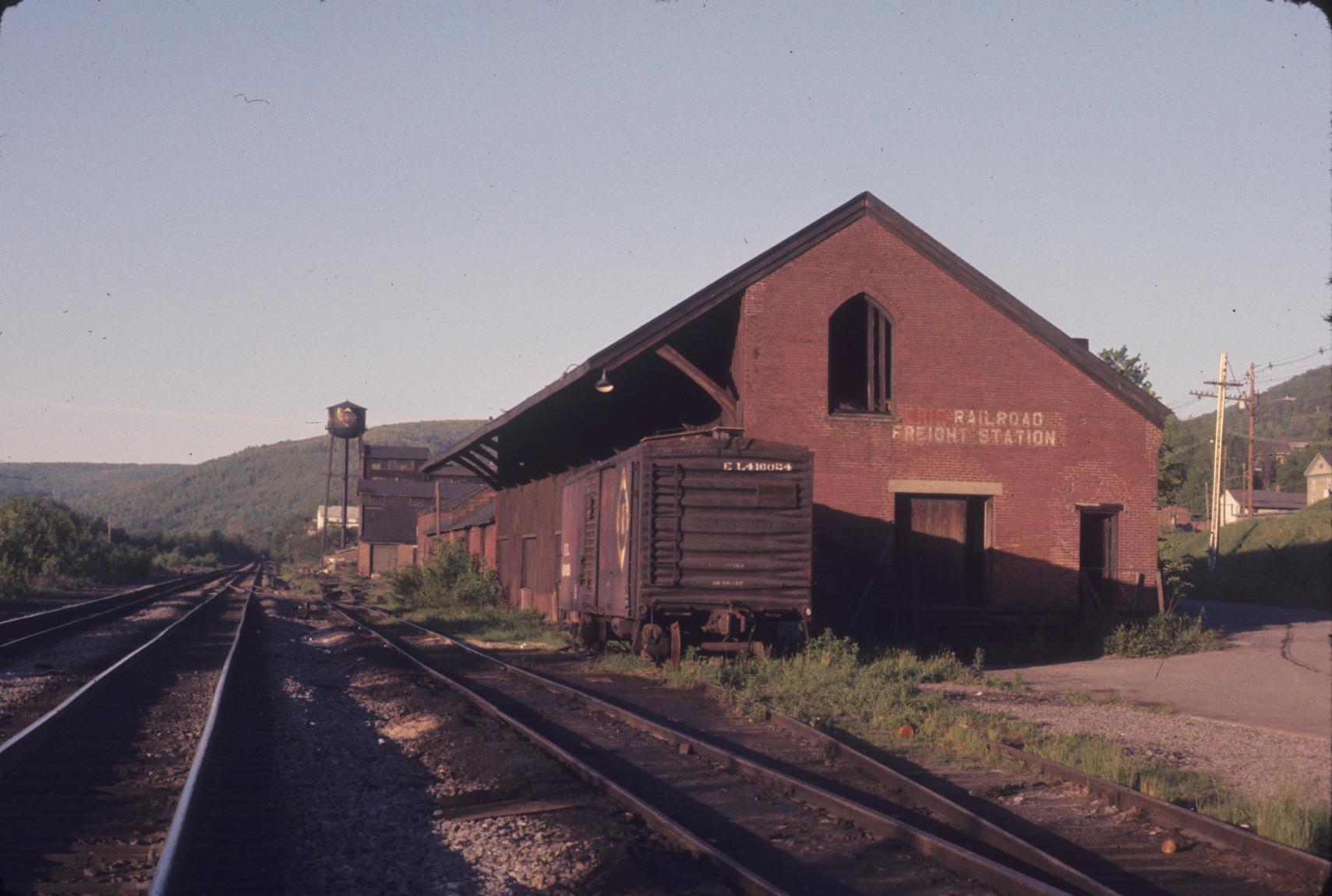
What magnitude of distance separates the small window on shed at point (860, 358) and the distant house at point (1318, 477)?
8835 centimetres

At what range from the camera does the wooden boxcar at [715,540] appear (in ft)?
51.7

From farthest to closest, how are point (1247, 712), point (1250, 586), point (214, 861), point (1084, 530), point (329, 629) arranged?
1. point (1250, 586)
2. point (329, 629)
3. point (1084, 530)
4. point (1247, 712)
5. point (214, 861)

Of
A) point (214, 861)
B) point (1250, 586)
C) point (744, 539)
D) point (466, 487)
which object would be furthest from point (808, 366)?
point (466, 487)

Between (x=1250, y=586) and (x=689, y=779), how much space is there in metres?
36.6

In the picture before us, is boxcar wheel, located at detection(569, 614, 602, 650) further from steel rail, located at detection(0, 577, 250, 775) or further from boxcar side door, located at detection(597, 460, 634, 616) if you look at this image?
steel rail, located at detection(0, 577, 250, 775)

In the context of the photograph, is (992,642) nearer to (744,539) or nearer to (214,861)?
(744,539)

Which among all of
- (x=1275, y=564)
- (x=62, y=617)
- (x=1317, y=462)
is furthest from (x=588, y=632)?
(x=1317, y=462)

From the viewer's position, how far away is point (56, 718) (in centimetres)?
1077

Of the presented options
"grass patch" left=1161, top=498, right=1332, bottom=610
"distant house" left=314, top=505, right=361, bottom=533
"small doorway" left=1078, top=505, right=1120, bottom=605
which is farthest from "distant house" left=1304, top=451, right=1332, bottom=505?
"distant house" left=314, top=505, right=361, bottom=533

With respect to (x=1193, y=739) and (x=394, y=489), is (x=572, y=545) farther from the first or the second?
(x=394, y=489)

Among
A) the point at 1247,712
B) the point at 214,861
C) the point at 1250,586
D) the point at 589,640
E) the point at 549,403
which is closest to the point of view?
the point at 214,861

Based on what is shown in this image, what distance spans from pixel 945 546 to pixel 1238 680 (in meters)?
6.07

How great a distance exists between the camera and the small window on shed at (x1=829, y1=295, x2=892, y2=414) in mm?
20891

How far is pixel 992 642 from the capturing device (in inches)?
805
